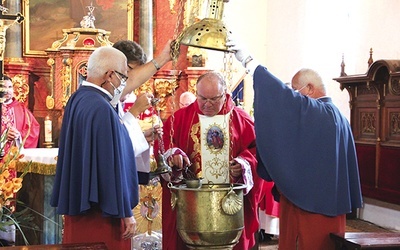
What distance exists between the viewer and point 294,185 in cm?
382

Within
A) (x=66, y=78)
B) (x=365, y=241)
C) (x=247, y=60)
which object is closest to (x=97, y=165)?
(x=247, y=60)

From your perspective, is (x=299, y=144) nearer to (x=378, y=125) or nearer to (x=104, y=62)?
(x=104, y=62)

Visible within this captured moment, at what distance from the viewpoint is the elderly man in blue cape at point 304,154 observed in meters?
3.76

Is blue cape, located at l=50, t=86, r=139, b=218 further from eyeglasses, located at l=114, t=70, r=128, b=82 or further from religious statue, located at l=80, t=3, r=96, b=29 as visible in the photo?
religious statue, located at l=80, t=3, r=96, b=29

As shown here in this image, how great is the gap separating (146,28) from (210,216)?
6.53 meters

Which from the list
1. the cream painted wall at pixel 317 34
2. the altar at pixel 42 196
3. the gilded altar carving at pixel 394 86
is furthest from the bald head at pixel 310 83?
the cream painted wall at pixel 317 34

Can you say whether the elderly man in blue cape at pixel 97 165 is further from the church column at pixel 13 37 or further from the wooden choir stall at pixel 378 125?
the church column at pixel 13 37

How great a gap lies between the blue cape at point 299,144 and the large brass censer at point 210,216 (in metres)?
0.71

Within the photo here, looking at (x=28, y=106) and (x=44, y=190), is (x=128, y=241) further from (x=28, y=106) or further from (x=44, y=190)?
(x=28, y=106)

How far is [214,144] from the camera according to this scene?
4.68 meters

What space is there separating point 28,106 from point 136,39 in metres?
1.85

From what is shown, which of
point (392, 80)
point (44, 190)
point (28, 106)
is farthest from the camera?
point (28, 106)

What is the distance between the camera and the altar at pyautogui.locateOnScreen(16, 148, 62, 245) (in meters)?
6.01

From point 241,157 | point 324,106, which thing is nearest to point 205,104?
point 241,157
